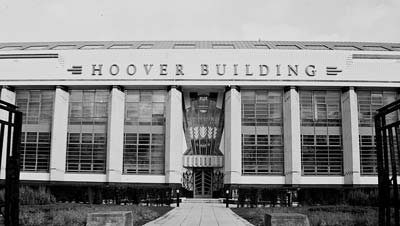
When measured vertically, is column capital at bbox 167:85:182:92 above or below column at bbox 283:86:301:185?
above

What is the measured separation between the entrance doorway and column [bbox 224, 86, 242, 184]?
447 cm

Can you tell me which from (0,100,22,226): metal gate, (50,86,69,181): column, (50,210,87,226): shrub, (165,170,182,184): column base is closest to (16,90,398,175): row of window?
(50,86,69,181): column

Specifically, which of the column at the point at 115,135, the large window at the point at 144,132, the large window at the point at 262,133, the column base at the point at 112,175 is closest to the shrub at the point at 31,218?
the column base at the point at 112,175

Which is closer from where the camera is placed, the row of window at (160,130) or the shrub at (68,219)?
the shrub at (68,219)

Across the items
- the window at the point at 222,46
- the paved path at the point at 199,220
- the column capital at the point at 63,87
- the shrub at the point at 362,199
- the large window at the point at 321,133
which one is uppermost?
the window at the point at 222,46

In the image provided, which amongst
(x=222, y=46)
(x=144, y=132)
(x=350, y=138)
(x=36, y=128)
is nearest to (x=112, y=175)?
(x=144, y=132)

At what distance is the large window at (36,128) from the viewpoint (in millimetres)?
41406

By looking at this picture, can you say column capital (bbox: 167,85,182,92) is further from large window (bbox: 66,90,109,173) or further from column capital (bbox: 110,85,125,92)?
large window (bbox: 66,90,109,173)

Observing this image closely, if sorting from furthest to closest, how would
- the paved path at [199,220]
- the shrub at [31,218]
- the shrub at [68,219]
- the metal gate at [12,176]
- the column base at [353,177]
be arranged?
the column base at [353,177]
the paved path at [199,220]
the shrub at [68,219]
the shrub at [31,218]
the metal gate at [12,176]

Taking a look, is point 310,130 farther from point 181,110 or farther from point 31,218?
point 31,218

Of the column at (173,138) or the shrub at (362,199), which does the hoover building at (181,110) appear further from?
the shrub at (362,199)

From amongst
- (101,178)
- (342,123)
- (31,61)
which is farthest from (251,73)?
(31,61)

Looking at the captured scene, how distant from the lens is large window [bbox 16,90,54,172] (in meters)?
41.4

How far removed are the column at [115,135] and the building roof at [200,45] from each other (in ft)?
22.9
